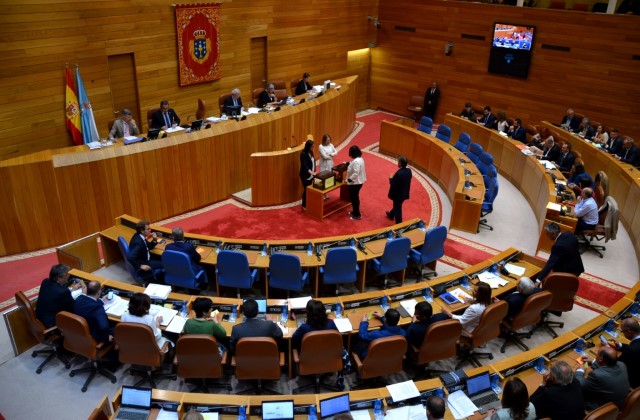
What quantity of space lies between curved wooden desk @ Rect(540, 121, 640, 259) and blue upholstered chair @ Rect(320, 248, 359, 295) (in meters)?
5.76

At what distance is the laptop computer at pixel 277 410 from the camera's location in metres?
4.79

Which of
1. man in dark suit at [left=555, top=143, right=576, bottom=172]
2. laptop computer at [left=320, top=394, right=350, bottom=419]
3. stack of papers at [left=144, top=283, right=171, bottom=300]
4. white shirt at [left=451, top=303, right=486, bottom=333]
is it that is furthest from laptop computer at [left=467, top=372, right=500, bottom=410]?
man in dark suit at [left=555, top=143, right=576, bottom=172]

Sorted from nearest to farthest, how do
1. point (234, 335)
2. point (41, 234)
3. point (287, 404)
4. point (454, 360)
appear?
point (287, 404)
point (234, 335)
point (454, 360)
point (41, 234)

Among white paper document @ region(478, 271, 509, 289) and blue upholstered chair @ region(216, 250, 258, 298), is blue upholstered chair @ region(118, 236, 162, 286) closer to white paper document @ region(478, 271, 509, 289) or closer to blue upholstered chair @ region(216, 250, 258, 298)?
blue upholstered chair @ region(216, 250, 258, 298)

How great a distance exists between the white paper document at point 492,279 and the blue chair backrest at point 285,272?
2.54 metres

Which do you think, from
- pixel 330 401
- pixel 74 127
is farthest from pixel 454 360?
pixel 74 127

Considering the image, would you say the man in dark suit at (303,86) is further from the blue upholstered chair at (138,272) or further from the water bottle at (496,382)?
the water bottle at (496,382)

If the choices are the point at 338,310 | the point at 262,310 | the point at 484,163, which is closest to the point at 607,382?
the point at 338,310

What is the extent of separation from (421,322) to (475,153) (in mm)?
7507

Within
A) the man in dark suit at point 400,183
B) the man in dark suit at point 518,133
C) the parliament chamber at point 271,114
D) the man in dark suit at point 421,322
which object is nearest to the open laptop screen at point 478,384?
the parliament chamber at point 271,114

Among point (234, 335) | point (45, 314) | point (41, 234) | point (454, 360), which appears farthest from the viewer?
point (41, 234)

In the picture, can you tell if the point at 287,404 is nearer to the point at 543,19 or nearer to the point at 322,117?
the point at 322,117

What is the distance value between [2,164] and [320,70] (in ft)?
35.0

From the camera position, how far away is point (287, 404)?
15.9 ft
